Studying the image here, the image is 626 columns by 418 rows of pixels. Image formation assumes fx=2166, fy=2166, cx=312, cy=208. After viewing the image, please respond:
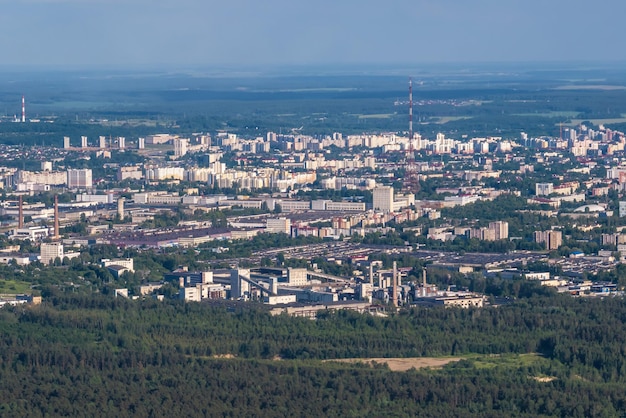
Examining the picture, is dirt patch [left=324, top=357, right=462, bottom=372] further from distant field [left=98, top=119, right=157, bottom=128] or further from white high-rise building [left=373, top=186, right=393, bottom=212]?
distant field [left=98, top=119, right=157, bottom=128]

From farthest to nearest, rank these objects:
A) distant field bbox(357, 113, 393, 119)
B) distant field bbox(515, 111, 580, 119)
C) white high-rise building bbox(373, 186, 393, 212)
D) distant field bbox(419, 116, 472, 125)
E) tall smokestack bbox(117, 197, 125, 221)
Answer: distant field bbox(357, 113, 393, 119)
distant field bbox(515, 111, 580, 119)
distant field bbox(419, 116, 472, 125)
white high-rise building bbox(373, 186, 393, 212)
tall smokestack bbox(117, 197, 125, 221)

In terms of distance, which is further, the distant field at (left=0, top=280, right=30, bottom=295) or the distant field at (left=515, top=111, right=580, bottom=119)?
the distant field at (left=515, top=111, right=580, bottom=119)

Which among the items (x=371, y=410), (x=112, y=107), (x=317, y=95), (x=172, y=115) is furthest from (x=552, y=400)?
(x=317, y=95)

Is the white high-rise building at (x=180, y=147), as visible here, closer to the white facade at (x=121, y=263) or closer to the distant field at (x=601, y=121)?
the distant field at (x=601, y=121)

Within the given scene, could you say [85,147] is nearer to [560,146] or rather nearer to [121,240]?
[560,146]

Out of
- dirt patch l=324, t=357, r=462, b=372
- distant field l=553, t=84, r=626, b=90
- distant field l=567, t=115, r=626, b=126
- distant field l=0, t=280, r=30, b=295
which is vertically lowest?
distant field l=553, t=84, r=626, b=90

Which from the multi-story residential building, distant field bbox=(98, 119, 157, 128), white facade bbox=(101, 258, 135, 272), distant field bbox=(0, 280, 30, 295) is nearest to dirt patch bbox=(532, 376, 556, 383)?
distant field bbox=(0, 280, 30, 295)
